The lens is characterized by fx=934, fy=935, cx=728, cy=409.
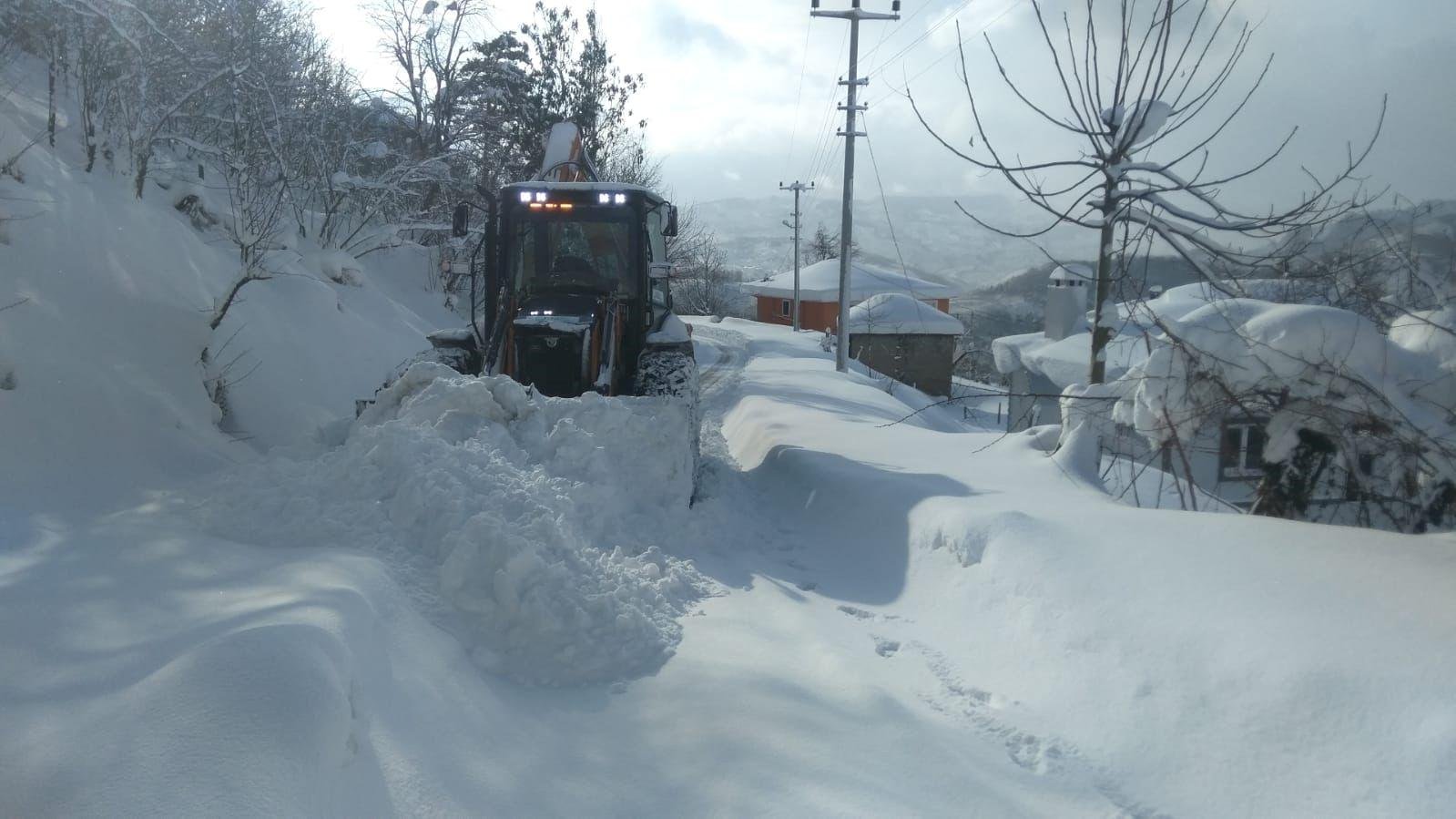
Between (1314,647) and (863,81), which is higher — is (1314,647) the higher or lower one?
the lower one

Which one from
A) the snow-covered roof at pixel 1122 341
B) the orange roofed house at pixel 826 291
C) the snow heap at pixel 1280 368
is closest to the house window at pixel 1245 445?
the snow heap at pixel 1280 368

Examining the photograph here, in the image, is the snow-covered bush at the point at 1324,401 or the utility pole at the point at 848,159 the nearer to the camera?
the snow-covered bush at the point at 1324,401

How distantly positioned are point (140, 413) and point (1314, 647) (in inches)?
300

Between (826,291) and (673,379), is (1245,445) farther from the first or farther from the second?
(826,291)

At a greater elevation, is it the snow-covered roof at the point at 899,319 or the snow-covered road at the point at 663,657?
the snow-covered roof at the point at 899,319

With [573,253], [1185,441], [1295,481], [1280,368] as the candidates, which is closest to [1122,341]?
[1185,441]

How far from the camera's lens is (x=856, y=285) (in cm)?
4581

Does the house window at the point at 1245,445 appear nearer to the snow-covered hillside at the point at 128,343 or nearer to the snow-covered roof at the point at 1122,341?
the snow-covered roof at the point at 1122,341

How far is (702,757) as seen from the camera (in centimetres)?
342

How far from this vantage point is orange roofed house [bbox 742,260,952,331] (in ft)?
151

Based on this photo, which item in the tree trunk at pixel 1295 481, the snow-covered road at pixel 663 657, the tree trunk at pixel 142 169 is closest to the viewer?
the snow-covered road at pixel 663 657

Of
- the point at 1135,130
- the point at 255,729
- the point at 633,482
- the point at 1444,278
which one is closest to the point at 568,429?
the point at 633,482

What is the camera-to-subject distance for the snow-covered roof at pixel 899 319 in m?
33.2

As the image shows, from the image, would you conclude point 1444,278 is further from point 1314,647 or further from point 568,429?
point 568,429
